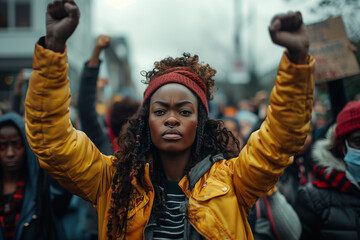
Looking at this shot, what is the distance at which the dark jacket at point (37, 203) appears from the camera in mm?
2396

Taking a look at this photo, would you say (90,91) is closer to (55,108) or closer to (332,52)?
(55,108)

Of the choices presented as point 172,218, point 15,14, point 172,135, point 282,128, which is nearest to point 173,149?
point 172,135

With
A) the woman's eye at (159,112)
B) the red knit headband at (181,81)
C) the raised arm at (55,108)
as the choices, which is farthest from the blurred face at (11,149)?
the woman's eye at (159,112)

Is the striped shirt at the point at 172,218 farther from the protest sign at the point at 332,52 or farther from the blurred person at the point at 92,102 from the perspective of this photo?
the protest sign at the point at 332,52

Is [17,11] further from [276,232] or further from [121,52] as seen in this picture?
[121,52]

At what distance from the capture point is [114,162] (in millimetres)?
1872

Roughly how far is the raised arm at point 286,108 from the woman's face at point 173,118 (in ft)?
1.42

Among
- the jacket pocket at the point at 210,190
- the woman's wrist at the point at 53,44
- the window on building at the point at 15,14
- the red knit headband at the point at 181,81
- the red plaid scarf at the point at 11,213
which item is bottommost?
the red plaid scarf at the point at 11,213

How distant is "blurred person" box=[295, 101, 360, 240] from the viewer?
2252mm

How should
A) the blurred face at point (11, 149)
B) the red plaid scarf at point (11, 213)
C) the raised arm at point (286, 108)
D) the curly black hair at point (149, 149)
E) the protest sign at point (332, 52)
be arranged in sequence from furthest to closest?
the protest sign at point (332, 52) < the blurred face at point (11, 149) < the red plaid scarf at point (11, 213) < the curly black hair at point (149, 149) < the raised arm at point (286, 108)

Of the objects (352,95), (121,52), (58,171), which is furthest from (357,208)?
(121,52)

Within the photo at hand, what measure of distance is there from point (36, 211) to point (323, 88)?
313 cm

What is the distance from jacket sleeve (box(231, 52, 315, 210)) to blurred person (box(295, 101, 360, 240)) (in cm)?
106

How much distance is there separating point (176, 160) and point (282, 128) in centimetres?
76
